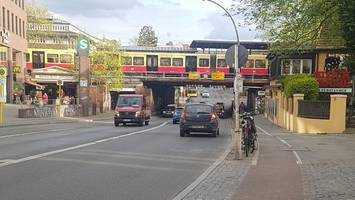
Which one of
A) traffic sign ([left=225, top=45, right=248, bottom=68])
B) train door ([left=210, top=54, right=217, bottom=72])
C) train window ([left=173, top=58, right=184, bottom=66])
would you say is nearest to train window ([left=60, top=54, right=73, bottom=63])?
train window ([left=173, top=58, right=184, bottom=66])

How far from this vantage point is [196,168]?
1392 centimetres

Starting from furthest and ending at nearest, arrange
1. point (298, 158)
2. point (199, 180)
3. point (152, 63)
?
point (152, 63) < point (298, 158) < point (199, 180)

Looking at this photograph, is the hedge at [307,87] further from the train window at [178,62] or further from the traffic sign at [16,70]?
the traffic sign at [16,70]

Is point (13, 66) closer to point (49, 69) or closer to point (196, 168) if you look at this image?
point (49, 69)

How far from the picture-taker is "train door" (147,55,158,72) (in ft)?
226

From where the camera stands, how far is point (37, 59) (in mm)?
70438

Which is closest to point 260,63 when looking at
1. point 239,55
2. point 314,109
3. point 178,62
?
point 178,62

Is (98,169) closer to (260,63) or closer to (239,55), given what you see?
(239,55)

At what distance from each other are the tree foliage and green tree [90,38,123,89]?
35.8 metres

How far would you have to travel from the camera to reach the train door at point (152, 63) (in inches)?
2714

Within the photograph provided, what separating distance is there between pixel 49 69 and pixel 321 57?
34730 mm

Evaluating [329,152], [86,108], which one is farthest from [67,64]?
[329,152]

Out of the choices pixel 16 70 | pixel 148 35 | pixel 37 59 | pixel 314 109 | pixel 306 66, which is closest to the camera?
pixel 314 109

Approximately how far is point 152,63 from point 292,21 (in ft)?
133
